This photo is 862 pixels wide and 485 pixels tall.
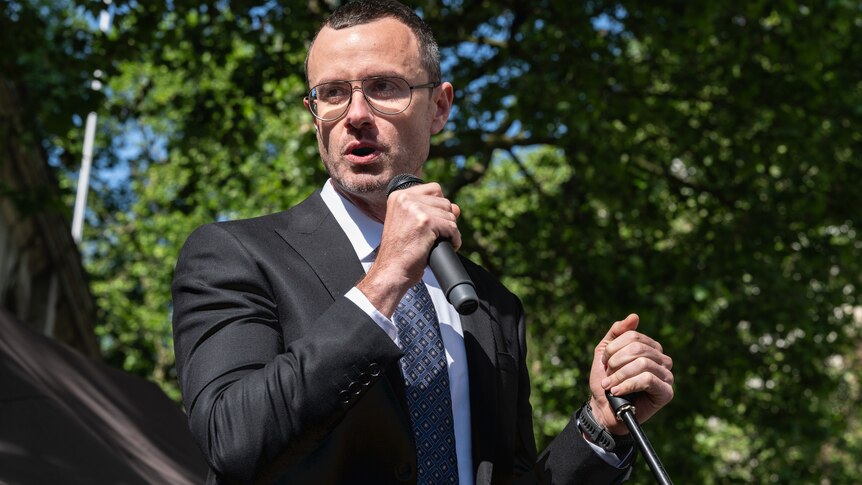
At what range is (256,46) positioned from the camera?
10984 millimetres

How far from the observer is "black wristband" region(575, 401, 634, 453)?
2.90m

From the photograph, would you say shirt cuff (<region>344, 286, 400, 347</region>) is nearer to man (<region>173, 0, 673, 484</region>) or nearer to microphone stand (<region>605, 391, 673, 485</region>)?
man (<region>173, 0, 673, 484</region>)

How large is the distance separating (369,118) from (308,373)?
0.68m

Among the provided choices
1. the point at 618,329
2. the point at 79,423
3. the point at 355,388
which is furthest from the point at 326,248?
the point at 79,423

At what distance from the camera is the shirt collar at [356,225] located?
9.25ft

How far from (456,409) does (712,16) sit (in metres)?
8.71

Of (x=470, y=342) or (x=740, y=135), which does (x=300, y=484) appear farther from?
(x=740, y=135)

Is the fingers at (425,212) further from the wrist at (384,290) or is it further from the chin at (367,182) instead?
the chin at (367,182)

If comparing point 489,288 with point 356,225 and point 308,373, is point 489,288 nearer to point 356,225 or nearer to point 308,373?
point 356,225

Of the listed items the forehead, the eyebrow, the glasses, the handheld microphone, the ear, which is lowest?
the handheld microphone

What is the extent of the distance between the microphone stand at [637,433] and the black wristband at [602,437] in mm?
268

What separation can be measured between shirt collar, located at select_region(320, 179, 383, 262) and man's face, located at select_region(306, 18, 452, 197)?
0.03 m

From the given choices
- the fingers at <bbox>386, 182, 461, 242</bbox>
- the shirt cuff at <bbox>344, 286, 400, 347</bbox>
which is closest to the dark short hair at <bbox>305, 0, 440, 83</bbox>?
the fingers at <bbox>386, 182, 461, 242</bbox>

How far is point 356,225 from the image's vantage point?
9.41 feet
